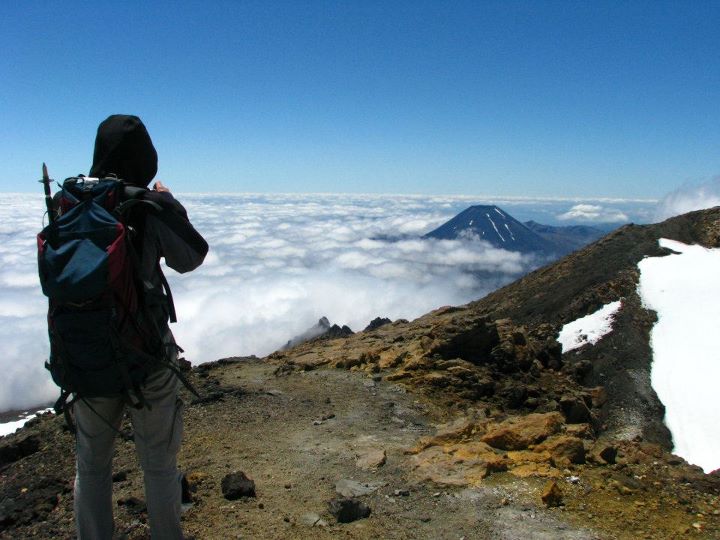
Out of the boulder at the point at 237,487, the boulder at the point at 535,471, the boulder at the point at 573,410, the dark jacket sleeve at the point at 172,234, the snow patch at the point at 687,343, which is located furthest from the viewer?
the snow patch at the point at 687,343

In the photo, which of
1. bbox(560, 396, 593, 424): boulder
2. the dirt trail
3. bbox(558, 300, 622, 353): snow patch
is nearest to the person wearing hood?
the dirt trail

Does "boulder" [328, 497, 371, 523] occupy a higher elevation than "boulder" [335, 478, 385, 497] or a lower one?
higher

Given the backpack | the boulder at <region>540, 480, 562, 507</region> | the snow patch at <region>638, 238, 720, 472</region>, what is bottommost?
the snow patch at <region>638, 238, 720, 472</region>

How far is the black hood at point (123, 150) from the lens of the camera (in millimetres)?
3811

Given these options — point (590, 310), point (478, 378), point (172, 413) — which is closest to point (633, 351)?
point (590, 310)

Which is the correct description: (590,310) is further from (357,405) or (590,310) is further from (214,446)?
(214,446)

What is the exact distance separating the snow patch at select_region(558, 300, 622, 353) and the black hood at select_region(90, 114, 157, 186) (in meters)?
29.1

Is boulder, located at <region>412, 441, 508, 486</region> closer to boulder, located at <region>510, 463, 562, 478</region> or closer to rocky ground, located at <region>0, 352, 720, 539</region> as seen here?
rocky ground, located at <region>0, 352, 720, 539</region>

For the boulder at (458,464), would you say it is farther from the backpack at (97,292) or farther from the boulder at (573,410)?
the boulder at (573,410)

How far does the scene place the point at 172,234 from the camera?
371cm

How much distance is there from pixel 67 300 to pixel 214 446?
6233mm

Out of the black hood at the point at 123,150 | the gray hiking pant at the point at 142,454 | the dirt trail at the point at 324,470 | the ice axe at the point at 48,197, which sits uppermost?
the black hood at the point at 123,150

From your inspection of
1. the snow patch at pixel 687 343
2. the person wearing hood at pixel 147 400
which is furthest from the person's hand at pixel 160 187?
the snow patch at pixel 687 343

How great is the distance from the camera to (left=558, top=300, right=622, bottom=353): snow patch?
30.2m
